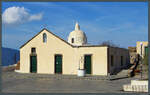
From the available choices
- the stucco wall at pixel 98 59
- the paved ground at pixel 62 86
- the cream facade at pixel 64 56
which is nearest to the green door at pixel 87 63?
the cream facade at pixel 64 56

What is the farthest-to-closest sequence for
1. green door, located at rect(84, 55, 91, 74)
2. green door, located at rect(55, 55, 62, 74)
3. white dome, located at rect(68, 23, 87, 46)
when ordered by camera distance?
1. white dome, located at rect(68, 23, 87, 46)
2. green door, located at rect(55, 55, 62, 74)
3. green door, located at rect(84, 55, 91, 74)

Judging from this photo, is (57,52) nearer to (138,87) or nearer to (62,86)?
(62,86)

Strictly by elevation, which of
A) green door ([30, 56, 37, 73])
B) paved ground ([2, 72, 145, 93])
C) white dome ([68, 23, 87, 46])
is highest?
white dome ([68, 23, 87, 46])

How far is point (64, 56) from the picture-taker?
1083 inches

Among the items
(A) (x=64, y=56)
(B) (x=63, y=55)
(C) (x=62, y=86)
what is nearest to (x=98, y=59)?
(A) (x=64, y=56)

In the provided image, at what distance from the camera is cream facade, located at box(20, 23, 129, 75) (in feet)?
85.4

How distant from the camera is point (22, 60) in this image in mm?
29766

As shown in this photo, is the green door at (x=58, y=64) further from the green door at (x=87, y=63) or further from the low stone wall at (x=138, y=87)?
the low stone wall at (x=138, y=87)

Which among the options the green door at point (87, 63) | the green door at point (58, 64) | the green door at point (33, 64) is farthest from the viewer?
the green door at point (33, 64)

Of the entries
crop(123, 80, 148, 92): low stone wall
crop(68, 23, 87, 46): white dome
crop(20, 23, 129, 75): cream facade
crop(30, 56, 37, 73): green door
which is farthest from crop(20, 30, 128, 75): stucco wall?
crop(123, 80, 148, 92): low stone wall

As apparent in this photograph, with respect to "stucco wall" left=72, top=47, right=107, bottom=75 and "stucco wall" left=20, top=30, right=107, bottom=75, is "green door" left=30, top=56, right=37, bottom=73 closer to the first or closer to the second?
"stucco wall" left=20, top=30, right=107, bottom=75

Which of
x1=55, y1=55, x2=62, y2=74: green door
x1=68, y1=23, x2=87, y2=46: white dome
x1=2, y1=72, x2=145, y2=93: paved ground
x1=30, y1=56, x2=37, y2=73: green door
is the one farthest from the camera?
x1=68, y1=23, x2=87, y2=46: white dome

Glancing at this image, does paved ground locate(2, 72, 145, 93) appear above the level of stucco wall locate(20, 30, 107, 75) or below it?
below

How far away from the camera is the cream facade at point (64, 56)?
26.0m
